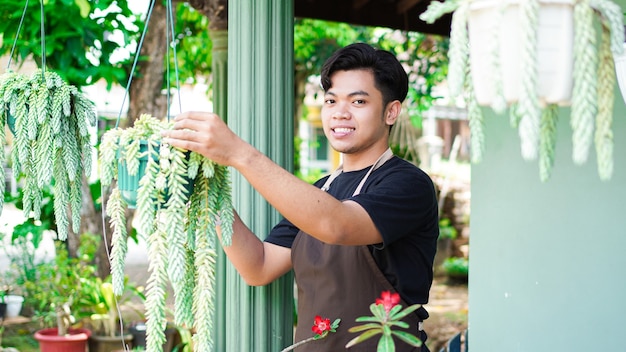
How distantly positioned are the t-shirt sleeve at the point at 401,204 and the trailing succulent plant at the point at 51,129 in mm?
695

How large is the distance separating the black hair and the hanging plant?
0.99 metres

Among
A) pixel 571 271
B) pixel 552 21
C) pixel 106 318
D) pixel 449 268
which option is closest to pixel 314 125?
pixel 449 268

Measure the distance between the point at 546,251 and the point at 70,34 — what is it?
279cm

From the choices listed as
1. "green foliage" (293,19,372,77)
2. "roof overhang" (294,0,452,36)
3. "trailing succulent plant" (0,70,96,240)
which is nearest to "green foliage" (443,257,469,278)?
"green foliage" (293,19,372,77)

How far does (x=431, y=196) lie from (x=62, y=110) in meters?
0.98

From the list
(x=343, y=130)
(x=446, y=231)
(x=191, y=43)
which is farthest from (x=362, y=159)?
(x=446, y=231)

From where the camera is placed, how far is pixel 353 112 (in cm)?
206

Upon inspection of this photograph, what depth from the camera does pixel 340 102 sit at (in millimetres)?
2080

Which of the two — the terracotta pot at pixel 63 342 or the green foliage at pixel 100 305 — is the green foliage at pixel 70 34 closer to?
the green foliage at pixel 100 305

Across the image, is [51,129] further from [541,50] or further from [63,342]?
[63,342]

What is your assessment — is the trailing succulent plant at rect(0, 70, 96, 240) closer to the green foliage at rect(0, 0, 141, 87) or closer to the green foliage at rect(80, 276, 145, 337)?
the green foliage at rect(0, 0, 141, 87)

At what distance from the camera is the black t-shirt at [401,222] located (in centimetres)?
179

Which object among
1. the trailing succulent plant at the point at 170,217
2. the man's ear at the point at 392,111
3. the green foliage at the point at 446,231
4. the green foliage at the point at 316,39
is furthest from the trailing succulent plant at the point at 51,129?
the green foliage at the point at 446,231

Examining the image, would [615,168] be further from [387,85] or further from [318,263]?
[318,263]
